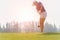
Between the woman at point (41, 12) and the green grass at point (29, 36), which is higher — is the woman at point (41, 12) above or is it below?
above

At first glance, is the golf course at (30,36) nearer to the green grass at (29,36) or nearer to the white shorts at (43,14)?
the green grass at (29,36)

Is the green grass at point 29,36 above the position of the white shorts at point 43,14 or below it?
below

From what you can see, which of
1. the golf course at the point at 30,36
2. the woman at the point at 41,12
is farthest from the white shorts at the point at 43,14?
the golf course at the point at 30,36

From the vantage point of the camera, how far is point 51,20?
3.65 ft

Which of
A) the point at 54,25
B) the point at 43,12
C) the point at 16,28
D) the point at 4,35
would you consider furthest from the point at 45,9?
the point at 4,35

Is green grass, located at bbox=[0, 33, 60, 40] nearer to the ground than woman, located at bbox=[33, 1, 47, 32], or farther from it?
nearer to the ground

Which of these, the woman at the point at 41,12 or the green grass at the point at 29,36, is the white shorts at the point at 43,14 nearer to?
the woman at the point at 41,12

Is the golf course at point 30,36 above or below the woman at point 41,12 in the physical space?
below

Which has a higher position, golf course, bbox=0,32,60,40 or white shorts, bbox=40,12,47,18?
white shorts, bbox=40,12,47,18

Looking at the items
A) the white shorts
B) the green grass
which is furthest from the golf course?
the white shorts

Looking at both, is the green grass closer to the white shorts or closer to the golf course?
the golf course

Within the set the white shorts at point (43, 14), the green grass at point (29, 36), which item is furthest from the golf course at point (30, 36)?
the white shorts at point (43, 14)

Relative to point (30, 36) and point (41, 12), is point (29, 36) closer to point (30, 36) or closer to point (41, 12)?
point (30, 36)

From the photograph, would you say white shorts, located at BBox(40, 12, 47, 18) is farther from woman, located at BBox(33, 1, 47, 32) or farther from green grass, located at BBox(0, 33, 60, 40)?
green grass, located at BBox(0, 33, 60, 40)
